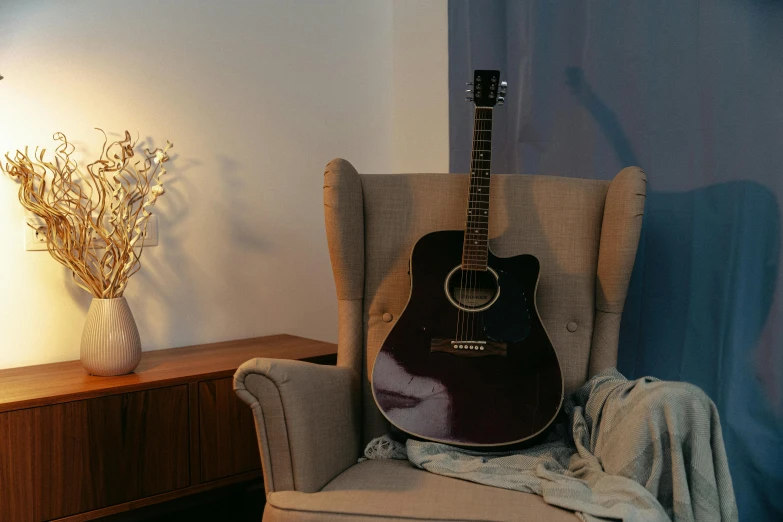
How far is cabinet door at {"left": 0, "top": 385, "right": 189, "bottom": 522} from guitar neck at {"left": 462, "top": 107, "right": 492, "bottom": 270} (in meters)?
0.75

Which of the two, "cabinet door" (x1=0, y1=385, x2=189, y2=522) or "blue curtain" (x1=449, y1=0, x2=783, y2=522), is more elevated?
"blue curtain" (x1=449, y1=0, x2=783, y2=522)

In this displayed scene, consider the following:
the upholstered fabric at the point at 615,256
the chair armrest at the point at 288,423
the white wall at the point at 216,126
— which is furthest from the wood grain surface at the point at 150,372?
the upholstered fabric at the point at 615,256

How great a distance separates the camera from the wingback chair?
4.38 ft

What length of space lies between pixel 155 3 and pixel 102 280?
842mm

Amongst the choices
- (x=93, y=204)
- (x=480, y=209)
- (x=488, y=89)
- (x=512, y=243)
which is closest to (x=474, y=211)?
(x=480, y=209)

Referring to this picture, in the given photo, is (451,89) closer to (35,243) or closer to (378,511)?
(35,243)

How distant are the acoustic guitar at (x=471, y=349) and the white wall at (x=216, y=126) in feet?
2.86

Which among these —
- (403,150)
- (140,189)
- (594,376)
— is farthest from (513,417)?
(403,150)

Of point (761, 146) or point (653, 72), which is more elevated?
point (653, 72)

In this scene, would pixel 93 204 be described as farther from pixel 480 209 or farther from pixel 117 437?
pixel 480 209

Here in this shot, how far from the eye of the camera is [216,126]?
2168 millimetres

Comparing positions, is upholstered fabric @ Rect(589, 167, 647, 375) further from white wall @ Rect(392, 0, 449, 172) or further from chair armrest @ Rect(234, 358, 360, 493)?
white wall @ Rect(392, 0, 449, 172)

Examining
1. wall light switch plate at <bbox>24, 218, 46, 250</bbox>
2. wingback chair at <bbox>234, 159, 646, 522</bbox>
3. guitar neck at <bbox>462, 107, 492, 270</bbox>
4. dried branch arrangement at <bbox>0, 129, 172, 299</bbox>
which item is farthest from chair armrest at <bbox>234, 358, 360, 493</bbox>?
wall light switch plate at <bbox>24, 218, 46, 250</bbox>

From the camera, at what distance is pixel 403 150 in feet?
8.51
